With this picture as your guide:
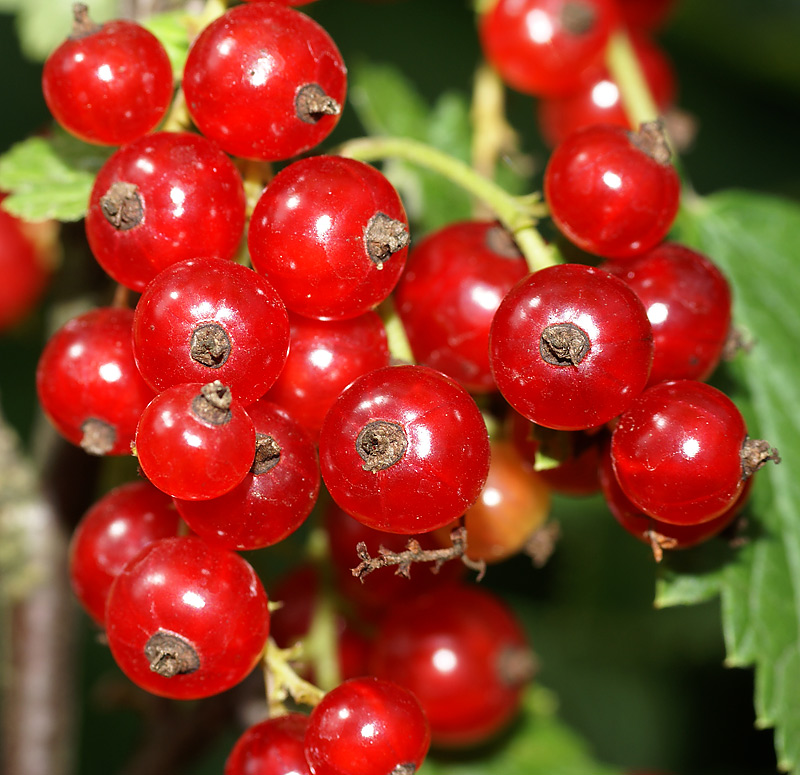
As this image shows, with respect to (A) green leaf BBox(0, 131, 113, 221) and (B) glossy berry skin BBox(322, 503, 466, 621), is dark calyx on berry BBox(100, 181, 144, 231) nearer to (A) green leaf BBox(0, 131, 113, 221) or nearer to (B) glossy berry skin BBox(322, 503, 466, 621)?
(A) green leaf BBox(0, 131, 113, 221)

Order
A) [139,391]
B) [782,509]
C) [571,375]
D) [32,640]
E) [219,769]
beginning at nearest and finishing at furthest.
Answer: [571,375], [139,391], [782,509], [32,640], [219,769]

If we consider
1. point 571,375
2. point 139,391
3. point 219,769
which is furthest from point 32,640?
point 571,375

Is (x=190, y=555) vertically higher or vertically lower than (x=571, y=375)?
lower

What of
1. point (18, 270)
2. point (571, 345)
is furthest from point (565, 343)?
point (18, 270)

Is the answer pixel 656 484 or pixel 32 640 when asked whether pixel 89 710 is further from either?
pixel 656 484

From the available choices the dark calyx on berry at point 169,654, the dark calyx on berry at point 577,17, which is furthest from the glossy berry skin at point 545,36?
the dark calyx on berry at point 169,654

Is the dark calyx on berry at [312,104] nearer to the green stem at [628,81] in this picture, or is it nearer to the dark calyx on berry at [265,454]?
the dark calyx on berry at [265,454]

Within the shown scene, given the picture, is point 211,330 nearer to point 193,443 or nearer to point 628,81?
point 193,443
